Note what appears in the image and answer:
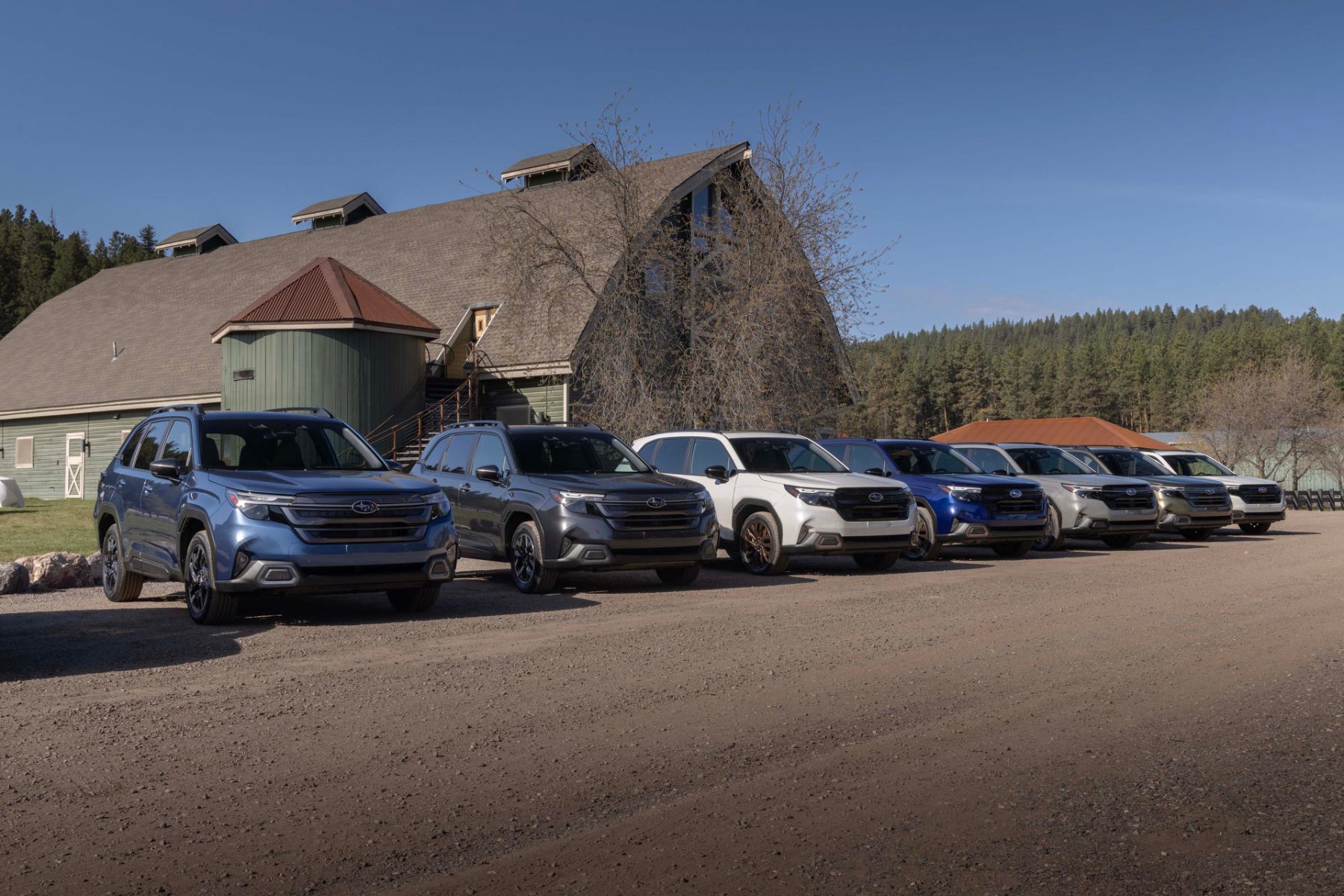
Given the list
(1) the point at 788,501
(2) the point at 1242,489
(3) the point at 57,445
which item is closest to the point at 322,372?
(3) the point at 57,445

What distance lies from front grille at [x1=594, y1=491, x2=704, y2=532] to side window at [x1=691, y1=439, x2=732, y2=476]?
2895mm

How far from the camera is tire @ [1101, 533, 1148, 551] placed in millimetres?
21422

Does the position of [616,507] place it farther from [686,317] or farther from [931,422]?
[931,422]

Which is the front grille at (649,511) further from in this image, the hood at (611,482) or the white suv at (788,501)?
the white suv at (788,501)

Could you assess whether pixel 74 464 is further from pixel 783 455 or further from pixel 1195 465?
pixel 1195 465

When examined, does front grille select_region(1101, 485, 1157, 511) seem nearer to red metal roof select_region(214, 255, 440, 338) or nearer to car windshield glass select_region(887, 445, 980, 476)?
car windshield glass select_region(887, 445, 980, 476)

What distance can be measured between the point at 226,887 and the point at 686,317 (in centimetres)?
2660

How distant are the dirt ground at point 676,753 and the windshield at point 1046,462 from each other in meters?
10.9

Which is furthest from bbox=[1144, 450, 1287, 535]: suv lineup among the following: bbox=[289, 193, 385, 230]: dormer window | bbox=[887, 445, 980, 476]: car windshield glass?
bbox=[289, 193, 385, 230]: dormer window

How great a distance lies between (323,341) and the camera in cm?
3139

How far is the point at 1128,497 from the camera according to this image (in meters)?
20.8

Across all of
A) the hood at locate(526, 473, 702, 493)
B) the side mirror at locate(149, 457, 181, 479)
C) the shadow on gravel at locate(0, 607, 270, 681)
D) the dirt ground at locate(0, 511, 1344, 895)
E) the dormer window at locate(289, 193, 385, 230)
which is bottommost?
the dirt ground at locate(0, 511, 1344, 895)

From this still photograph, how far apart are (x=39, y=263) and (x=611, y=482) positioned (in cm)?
8495

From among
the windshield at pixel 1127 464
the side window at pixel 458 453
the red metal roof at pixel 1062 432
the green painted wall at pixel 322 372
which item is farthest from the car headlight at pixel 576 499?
the red metal roof at pixel 1062 432
